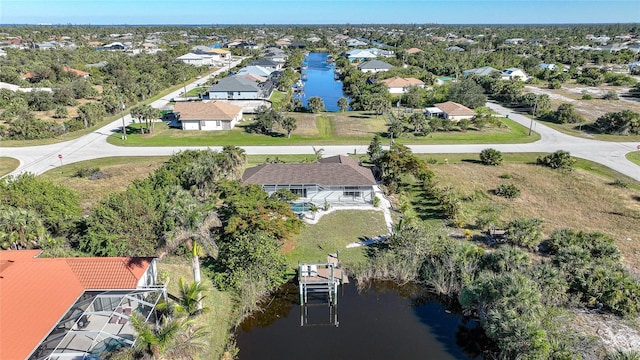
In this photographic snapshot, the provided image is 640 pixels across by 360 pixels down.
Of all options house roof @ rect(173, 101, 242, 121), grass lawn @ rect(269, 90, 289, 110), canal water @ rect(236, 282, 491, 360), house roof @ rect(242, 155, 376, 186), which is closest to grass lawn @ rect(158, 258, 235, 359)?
canal water @ rect(236, 282, 491, 360)

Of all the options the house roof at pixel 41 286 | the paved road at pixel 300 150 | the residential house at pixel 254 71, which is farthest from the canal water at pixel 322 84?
the house roof at pixel 41 286

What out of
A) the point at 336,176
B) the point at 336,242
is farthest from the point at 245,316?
the point at 336,176

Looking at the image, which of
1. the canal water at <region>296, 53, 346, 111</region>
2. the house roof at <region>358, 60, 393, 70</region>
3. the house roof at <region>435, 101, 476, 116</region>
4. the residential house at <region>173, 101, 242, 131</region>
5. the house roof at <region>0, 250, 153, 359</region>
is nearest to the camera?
the house roof at <region>0, 250, 153, 359</region>

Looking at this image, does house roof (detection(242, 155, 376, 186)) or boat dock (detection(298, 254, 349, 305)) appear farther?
house roof (detection(242, 155, 376, 186))

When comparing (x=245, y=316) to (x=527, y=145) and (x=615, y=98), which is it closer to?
(x=527, y=145)

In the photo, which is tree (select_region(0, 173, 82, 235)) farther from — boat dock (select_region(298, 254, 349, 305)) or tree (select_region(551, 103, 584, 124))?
tree (select_region(551, 103, 584, 124))

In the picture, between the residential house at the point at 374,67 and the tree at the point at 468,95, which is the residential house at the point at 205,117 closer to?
the tree at the point at 468,95
